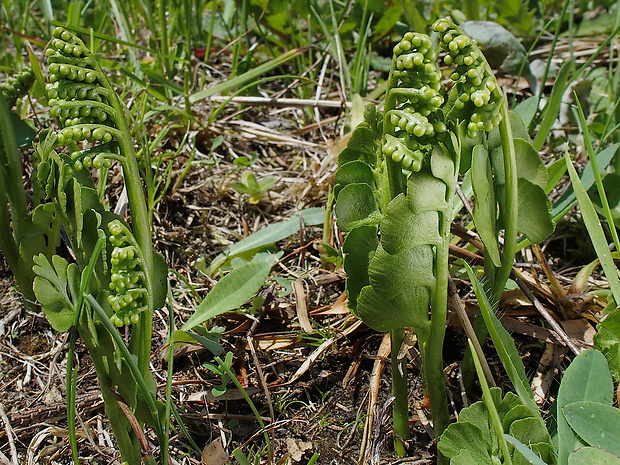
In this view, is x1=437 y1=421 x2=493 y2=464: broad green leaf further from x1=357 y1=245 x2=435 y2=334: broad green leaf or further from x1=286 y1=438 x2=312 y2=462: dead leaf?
x1=286 y1=438 x2=312 y2=462: dead leaf

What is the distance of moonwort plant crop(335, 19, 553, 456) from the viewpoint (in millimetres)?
1200

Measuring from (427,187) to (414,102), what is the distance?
0.16 metres

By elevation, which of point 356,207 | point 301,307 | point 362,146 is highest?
point 362,146

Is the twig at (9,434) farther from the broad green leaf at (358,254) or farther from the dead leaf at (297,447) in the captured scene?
the broad green leaf at (358,254)

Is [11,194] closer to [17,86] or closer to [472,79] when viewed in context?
[17,86]

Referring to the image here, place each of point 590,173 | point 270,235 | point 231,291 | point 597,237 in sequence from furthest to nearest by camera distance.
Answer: point 270,235 → point 590,173 → point 231,291 → point 597,237

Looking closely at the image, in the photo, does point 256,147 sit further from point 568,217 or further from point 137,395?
point 137,395

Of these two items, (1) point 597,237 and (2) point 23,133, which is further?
(2) point 23,133

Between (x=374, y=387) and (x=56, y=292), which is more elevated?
(x=56, y=292)

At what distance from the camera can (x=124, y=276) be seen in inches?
50.9

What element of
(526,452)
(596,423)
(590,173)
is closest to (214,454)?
(526,452)

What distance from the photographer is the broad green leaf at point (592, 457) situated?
1.23 m

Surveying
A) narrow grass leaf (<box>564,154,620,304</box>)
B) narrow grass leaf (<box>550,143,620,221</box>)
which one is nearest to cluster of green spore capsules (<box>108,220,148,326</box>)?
narrow grass leaf (<box>564,154,620,304</box>)

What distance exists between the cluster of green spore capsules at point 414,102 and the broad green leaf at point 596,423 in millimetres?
599
